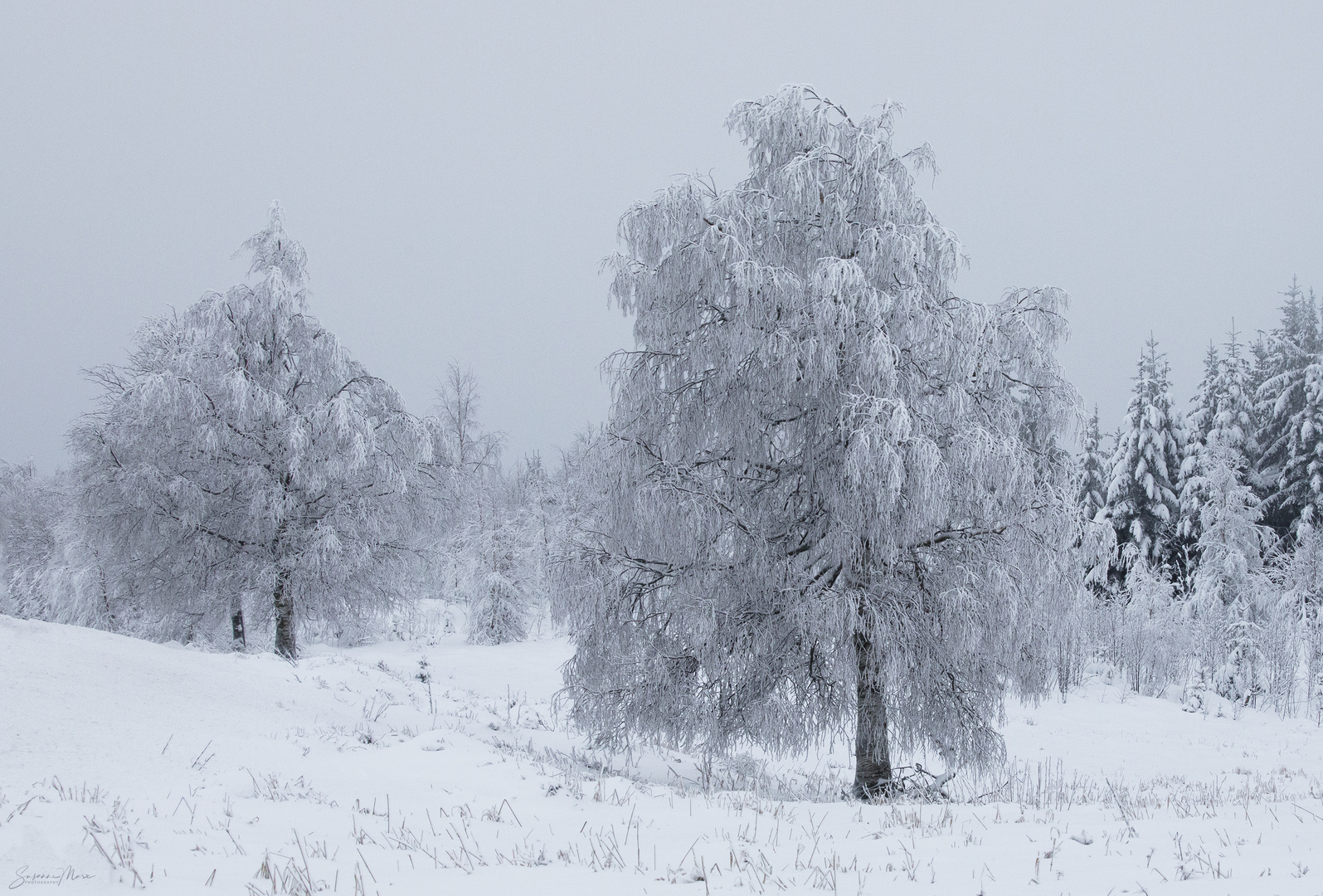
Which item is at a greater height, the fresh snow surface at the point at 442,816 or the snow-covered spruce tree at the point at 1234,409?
the snow-covered spruce tree at the point at 1234,409

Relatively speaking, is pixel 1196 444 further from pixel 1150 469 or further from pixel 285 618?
pixel 285 618

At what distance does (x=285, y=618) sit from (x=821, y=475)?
11660 mm

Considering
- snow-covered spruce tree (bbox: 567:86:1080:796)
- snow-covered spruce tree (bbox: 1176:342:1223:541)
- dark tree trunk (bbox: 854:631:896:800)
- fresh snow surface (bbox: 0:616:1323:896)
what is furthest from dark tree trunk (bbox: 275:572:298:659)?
snow-covered spruce tree (bbox: 1176:342:1223:541)

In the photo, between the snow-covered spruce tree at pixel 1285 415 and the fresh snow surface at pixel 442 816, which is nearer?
the fresh snow surface at pixel 442 816

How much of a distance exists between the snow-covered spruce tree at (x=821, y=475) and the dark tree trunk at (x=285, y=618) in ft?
29.0

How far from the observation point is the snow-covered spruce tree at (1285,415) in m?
29.2

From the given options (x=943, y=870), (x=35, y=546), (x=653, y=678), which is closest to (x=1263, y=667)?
(x=653, y=678)

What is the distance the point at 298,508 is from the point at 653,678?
963 centimetres

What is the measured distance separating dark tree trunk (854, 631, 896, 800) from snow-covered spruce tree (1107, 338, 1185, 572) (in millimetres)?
25871

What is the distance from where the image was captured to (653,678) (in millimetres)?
7793

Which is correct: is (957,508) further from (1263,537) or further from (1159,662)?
→ (1263,537)

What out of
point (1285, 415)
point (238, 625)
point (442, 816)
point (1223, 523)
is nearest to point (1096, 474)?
point (1285, 415)

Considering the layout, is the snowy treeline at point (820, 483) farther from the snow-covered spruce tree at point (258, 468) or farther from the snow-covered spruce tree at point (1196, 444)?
the snow-covered spruce tree at point (1196, 444)

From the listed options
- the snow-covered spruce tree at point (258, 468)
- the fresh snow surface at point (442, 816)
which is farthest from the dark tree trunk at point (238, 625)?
the fresh snow surface at point (442, 816)
